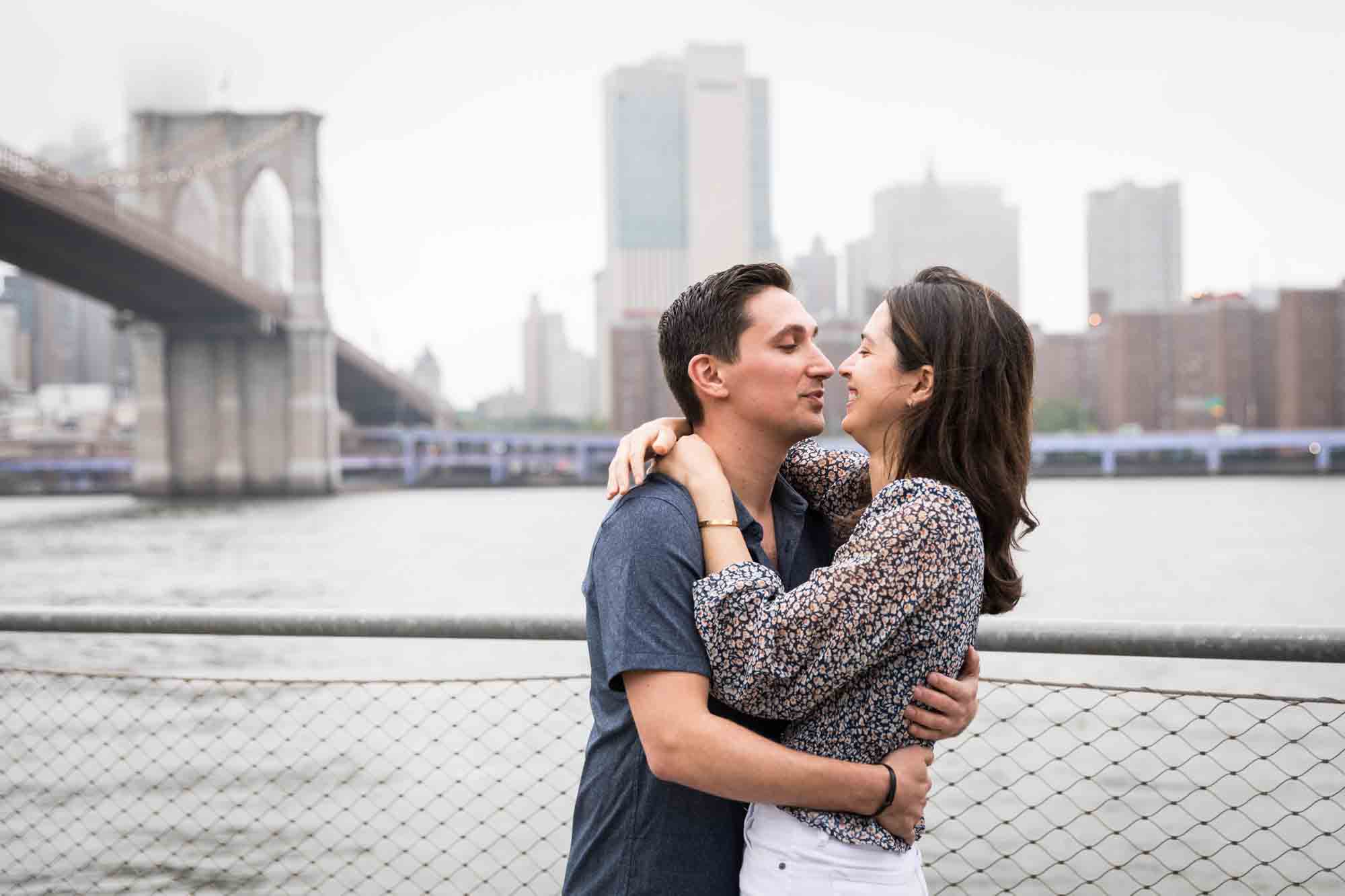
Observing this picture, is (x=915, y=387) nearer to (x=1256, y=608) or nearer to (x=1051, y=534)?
(x=1256, y=608)

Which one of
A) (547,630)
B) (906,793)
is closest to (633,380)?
(547,630)

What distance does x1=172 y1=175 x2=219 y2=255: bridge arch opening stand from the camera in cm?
6231

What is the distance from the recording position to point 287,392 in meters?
57.8

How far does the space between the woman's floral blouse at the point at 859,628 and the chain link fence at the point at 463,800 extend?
7.16ft

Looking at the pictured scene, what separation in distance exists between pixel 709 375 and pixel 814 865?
2.25 ft

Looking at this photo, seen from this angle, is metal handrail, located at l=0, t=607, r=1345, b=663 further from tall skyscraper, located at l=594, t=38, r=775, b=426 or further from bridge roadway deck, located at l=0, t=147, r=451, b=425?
tall skyscraper, located at l=594, t=38, r=775, b=426

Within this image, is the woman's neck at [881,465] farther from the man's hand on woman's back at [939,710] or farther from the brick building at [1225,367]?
the brick building at [1225,367]

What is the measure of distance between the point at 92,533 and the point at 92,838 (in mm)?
37024

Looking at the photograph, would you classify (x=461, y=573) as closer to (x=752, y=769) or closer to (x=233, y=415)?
(x=752, y=769)

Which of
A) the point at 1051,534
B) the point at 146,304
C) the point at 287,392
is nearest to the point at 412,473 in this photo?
the point at 287,392

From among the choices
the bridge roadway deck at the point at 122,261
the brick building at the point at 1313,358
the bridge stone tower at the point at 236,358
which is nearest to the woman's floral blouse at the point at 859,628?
the bridge roadway deck at the point at 122,261

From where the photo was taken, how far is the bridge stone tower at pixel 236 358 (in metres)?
56.0

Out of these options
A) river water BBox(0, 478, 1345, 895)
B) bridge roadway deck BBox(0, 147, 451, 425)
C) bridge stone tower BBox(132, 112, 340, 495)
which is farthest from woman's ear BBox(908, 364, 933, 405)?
bridge stone tower BBox(132, 112, 340, 495)

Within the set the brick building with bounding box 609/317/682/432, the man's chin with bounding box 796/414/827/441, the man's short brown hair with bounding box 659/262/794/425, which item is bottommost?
the man's chin with bounding box 796/414/827/441
